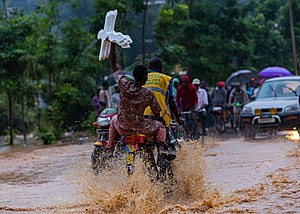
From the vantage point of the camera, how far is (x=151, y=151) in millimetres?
7883

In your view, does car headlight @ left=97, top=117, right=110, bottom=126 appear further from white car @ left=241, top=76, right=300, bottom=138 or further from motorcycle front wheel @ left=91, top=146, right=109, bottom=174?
white car @ left=241, top=76, right=300, bottom=138

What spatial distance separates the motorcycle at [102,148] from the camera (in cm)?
827

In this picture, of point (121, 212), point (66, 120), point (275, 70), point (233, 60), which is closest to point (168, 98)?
point (121, 212)

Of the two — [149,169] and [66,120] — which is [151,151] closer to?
[149,169]

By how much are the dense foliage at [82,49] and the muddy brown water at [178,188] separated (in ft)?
29.9

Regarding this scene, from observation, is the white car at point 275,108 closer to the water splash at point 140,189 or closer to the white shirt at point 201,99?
the white shirt at point 201,99

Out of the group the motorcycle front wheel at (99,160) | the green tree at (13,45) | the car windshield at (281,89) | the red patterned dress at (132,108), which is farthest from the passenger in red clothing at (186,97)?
the green tree at (13,45)

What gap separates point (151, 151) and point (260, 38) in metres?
26.2

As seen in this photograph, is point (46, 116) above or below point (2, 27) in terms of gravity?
below

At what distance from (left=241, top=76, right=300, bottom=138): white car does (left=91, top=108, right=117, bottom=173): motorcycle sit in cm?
679

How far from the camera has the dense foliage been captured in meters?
20.8

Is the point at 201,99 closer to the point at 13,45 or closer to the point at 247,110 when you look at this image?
the point at 247,110

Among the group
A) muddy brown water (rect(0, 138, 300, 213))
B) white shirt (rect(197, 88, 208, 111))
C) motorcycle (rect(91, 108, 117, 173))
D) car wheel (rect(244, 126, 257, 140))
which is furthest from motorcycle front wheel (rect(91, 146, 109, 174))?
car wheel (rect(244, 126, 257, 140))

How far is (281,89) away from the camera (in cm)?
1792
